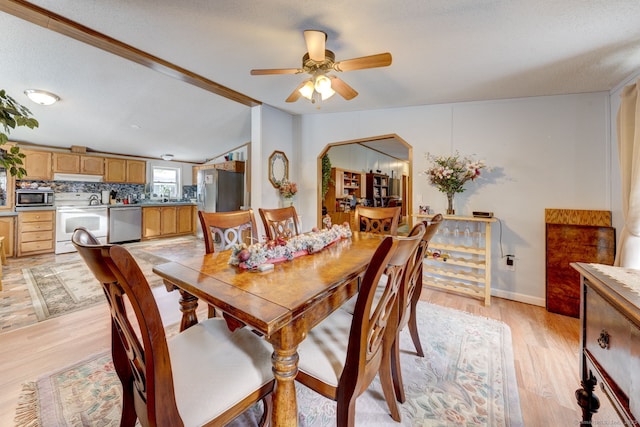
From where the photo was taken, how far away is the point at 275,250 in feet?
4.75

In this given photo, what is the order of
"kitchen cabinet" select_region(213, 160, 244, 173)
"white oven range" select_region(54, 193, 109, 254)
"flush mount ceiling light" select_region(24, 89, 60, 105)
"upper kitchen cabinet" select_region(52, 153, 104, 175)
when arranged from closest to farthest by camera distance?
"flush mount ceiling light" select_region(24, 89, 60, 105) < "white oven range" select_region(54, 193, 109, 254) < "upper kitchen cabinet" select_region(52, 153, 104, 175) < "kitchen cabinet" select_region(213, 160, 244, 173)

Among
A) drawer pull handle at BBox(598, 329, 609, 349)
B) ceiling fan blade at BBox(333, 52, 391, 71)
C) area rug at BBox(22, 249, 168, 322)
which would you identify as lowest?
area rug at BBox(22, 249, 168, 322)

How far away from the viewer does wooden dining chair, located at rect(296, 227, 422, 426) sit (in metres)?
0.90

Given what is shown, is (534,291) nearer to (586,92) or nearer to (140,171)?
(586,92)

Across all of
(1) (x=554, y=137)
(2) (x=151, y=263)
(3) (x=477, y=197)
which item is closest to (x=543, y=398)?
(3) (x=477, y=197)

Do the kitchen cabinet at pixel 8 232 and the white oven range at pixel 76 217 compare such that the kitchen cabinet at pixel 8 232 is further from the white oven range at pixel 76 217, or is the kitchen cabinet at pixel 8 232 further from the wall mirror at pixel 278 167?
the wall mirror at pixel 278 167

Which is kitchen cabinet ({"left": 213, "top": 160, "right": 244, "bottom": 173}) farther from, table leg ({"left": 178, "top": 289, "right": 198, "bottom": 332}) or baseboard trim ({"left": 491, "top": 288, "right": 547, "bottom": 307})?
baseboard trim ({"left": 491, "top": 288, "right": 547, "bottom": 307})

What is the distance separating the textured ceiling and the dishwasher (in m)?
2.59

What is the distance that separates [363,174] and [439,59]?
476cm

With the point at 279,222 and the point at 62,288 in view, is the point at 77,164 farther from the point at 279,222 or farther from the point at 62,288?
the point at 279,222

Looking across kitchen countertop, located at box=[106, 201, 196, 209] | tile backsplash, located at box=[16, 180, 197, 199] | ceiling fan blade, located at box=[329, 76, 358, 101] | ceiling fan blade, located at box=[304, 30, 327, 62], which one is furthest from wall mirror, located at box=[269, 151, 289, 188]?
tile backsplash, located at box=[16, 180, 197, 199]

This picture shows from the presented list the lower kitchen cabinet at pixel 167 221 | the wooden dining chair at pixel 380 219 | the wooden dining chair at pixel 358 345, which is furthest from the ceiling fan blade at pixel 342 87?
the lower kitchen cabinet at pixel 167 221

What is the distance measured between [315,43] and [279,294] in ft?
5.56

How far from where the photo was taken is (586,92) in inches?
99.7
